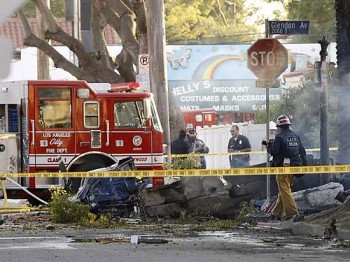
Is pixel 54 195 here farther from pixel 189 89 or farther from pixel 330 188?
→ pixel 189 89

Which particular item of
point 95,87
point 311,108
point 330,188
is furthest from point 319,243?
point 311,108

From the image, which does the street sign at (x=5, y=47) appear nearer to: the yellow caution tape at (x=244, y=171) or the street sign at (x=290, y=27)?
the yellow caution tape at (x=244, y=171)

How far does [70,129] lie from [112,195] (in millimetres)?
5476

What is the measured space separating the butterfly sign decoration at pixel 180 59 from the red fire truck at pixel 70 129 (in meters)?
26.6

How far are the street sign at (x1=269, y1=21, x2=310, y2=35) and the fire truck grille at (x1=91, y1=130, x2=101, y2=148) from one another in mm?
6652

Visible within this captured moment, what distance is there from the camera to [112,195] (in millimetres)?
20750

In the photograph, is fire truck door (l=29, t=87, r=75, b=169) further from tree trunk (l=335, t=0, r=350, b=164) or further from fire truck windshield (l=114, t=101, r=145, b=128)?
tree trunk (l=335, t=0, r=350, b=164)

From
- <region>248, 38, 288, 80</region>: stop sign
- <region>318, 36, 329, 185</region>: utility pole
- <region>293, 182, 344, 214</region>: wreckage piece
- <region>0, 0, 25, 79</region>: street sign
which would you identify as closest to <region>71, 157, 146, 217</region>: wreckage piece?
<region>248, 38, 288, 80</region>: stop sign

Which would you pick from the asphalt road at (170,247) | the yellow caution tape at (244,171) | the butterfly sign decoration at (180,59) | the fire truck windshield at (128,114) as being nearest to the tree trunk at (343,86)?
the yellow caution tape at (244,171)

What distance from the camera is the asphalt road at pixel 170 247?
519 inches

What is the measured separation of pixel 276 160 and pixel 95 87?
8472 mm

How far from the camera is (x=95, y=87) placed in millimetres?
26891

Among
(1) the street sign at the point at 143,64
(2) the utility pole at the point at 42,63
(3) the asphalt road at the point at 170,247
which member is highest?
(2) the utility pole at the point at 42,63

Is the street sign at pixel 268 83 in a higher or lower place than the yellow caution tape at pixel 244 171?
higher
